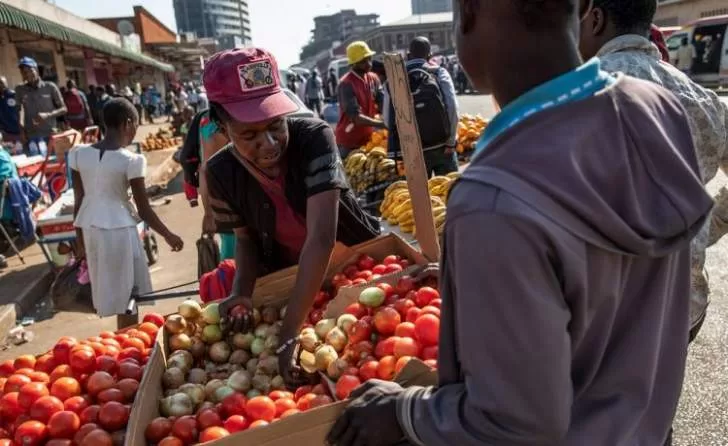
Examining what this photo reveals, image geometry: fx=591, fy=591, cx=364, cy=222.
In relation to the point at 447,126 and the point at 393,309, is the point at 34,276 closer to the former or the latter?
the point at 447,126

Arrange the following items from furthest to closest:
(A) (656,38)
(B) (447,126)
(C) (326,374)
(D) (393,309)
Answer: (B) (447,126), (A) (656,38), (D) (393,309), (C) (326,374)

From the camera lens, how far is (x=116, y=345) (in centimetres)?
246

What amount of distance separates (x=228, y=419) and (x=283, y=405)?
0.64 ft

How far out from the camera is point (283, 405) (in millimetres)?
1912

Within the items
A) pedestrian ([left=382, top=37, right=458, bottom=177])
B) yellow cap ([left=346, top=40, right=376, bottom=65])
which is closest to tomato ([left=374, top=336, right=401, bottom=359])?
pedestrian ([left=382, top=37, right=458, bottom=177])

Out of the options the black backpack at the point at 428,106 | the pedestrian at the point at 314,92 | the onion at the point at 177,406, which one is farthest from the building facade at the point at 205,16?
the onion at the point at 177,406

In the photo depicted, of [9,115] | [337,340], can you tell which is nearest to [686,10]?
[9,115]

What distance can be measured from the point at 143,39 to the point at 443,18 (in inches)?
1887

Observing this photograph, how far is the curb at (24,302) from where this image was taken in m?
5.38

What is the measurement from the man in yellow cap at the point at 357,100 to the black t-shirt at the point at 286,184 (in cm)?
450

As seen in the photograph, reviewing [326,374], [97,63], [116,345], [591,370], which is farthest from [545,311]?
[97,63]

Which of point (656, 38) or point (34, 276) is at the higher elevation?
point (656, 38)

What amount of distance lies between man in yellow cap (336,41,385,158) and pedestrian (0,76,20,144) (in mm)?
5357

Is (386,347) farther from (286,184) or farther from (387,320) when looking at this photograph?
(286,184)
